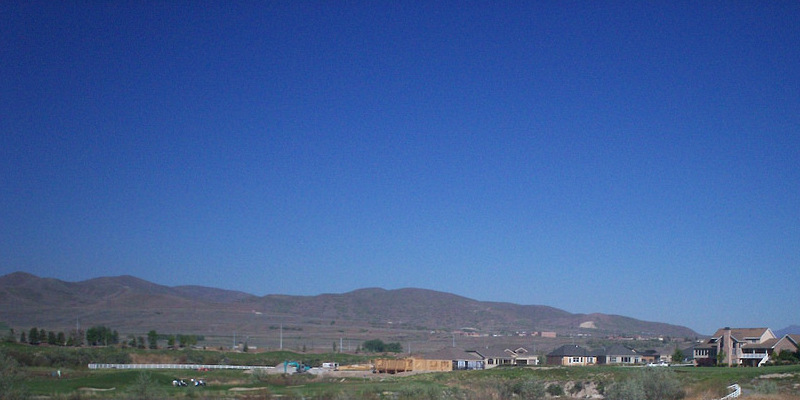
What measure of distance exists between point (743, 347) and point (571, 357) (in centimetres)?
1980

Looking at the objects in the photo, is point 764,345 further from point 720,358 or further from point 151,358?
point 151,358

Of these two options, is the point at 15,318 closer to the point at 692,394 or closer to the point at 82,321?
the point at 82,321

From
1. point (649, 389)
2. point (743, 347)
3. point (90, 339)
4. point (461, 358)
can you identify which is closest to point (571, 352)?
point (461, 358)

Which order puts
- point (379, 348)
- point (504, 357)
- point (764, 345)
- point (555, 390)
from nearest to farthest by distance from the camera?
point (555, 390) → point (764, 345) → point (504, 357) → point (379, 348)

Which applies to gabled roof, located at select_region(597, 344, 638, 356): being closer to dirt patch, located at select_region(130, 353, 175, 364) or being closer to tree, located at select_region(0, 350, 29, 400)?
dirt patch, located at select_region(130, 353, 175, 364)

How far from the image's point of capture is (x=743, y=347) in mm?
81938

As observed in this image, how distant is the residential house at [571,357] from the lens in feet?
304

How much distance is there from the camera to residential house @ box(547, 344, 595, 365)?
92750 millimetres

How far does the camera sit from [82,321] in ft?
600

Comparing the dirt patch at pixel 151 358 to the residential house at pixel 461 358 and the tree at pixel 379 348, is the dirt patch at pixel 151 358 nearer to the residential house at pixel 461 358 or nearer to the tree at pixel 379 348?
the residential house at pixel 461 358

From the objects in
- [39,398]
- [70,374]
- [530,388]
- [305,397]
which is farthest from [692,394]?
[70,374]

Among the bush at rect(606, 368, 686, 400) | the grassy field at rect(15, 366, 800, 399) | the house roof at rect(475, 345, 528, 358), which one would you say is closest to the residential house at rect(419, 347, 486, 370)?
the house roof at rect(475, 345, 528, 358)

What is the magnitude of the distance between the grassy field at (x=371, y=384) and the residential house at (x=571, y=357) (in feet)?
78.2

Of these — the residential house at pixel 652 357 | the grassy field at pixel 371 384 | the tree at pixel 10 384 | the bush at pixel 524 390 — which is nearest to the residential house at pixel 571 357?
the residential house at pixel 652 357
